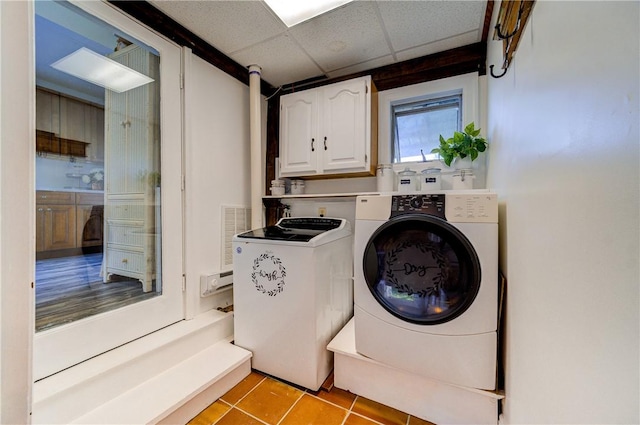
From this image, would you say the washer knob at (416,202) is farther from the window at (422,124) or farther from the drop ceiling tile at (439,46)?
the drop ceiling tile at (439,46)

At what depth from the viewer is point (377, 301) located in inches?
54.2

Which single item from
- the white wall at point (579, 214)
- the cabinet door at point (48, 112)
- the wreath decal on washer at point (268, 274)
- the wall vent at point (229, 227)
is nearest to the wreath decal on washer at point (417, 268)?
the white wall at point (579, 214)

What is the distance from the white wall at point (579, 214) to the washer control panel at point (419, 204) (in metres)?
0.37

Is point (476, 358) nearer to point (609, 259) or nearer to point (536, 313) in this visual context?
point (536, 313)

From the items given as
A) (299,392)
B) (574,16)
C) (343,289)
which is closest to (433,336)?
(343,289)

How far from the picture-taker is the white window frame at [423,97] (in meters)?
1.99

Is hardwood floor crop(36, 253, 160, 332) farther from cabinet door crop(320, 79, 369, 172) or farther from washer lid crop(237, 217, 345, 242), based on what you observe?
cabinet door crop(320, 79, 369, 172)

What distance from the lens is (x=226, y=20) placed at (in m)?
1.71

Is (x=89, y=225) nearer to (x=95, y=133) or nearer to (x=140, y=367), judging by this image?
(x=95, y=133)

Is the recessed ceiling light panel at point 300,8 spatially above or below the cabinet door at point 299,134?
above

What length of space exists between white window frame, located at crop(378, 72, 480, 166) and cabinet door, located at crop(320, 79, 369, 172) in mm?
306

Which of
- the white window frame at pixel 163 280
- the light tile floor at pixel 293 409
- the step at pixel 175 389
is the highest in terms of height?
the white window frame at pixel 163 280

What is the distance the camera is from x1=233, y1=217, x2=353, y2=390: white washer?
4.94 ft

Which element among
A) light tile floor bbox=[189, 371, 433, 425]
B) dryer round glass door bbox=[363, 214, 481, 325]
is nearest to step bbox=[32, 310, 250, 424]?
light tile floor bbox=[189, 371, 433, 425]
